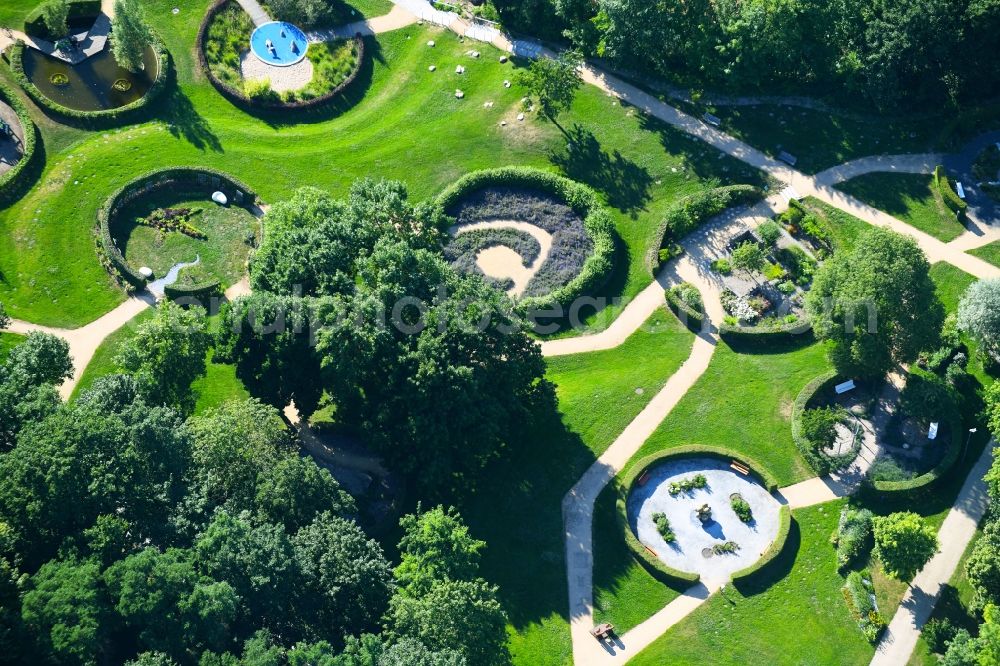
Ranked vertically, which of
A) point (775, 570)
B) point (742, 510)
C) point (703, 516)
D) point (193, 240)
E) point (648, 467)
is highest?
point (193, 240)

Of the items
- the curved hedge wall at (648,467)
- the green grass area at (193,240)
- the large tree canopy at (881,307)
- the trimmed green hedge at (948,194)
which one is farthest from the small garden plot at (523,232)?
the trimmed green hedge at (948,194)

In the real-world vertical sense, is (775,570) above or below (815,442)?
below

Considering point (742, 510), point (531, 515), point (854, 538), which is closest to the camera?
point (854, 538)

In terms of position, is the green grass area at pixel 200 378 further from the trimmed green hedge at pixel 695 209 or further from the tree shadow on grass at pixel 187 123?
the trimmed green hedge at pixel 695 209

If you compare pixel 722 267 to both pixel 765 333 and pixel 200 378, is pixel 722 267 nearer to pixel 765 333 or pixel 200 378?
pixel 765 333

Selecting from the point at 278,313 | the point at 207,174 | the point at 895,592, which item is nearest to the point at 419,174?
the point at 207,174

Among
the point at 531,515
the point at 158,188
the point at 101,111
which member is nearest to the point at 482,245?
the point at 531,515

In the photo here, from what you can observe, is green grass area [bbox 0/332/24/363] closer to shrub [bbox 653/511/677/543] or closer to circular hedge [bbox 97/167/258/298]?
circular hedge [bbox 97/167/258/298]
